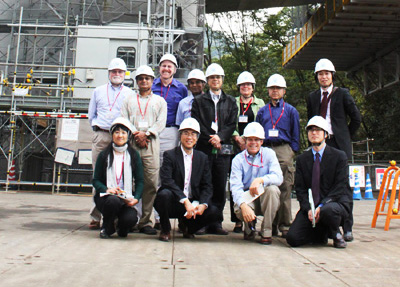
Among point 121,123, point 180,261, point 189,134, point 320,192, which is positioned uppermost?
point 121,123

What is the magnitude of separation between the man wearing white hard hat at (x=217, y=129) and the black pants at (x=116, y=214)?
1124mm

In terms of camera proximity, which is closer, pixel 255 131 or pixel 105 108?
pixel 255 131

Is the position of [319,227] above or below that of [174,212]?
below

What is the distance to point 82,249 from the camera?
4227 mm

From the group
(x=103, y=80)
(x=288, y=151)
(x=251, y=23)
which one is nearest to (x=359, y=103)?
(x=251, y=23)

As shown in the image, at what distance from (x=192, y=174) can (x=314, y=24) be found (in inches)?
576

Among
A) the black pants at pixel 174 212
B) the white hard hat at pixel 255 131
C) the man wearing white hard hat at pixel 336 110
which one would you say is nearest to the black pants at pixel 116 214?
the black pants at pixel 174 212

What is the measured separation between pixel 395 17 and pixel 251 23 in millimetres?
15752

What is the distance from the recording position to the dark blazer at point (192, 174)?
5.11 metres

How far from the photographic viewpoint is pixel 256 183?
496 centimetres

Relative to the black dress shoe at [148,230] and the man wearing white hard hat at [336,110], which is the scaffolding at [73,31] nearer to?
the man wearing white hard hat at [336,110]

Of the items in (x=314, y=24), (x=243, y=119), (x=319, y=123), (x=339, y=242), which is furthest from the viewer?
(x=314, y=24)

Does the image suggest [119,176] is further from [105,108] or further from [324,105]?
[324,105]

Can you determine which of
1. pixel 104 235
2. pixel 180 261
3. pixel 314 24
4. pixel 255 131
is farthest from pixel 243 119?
pixel 314 24
